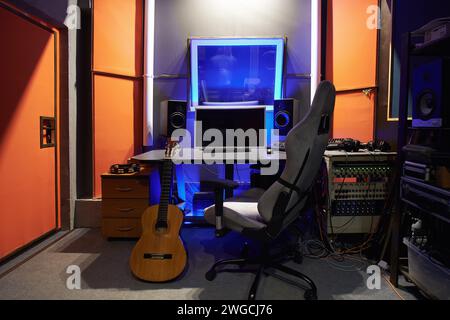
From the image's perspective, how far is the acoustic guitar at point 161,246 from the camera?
209 centimetres

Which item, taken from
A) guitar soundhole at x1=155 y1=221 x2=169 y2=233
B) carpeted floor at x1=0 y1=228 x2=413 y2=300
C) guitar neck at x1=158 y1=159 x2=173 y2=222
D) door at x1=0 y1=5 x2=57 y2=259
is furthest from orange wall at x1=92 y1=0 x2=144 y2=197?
guitar soundhole at x1=155 y1=221 x2=169 y2=233

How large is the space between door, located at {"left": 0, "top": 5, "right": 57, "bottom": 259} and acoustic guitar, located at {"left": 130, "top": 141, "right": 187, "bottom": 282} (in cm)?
112

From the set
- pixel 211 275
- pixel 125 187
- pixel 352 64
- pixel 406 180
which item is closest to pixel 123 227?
pixel 125 187

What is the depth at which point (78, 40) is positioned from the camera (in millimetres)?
3199

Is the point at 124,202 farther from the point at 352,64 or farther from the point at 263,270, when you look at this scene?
the point at 352,64

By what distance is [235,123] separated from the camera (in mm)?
2902

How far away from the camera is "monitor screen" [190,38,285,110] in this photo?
3523mm

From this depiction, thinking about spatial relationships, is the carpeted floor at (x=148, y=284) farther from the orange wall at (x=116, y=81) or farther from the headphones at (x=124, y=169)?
the orange wall at (x=116, y=81)

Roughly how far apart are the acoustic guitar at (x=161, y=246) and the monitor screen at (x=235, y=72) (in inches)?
59.0

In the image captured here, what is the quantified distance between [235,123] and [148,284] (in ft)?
5.02

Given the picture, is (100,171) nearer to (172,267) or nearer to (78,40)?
(78,40)

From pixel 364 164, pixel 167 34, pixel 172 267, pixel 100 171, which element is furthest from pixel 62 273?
pixel 167 34
